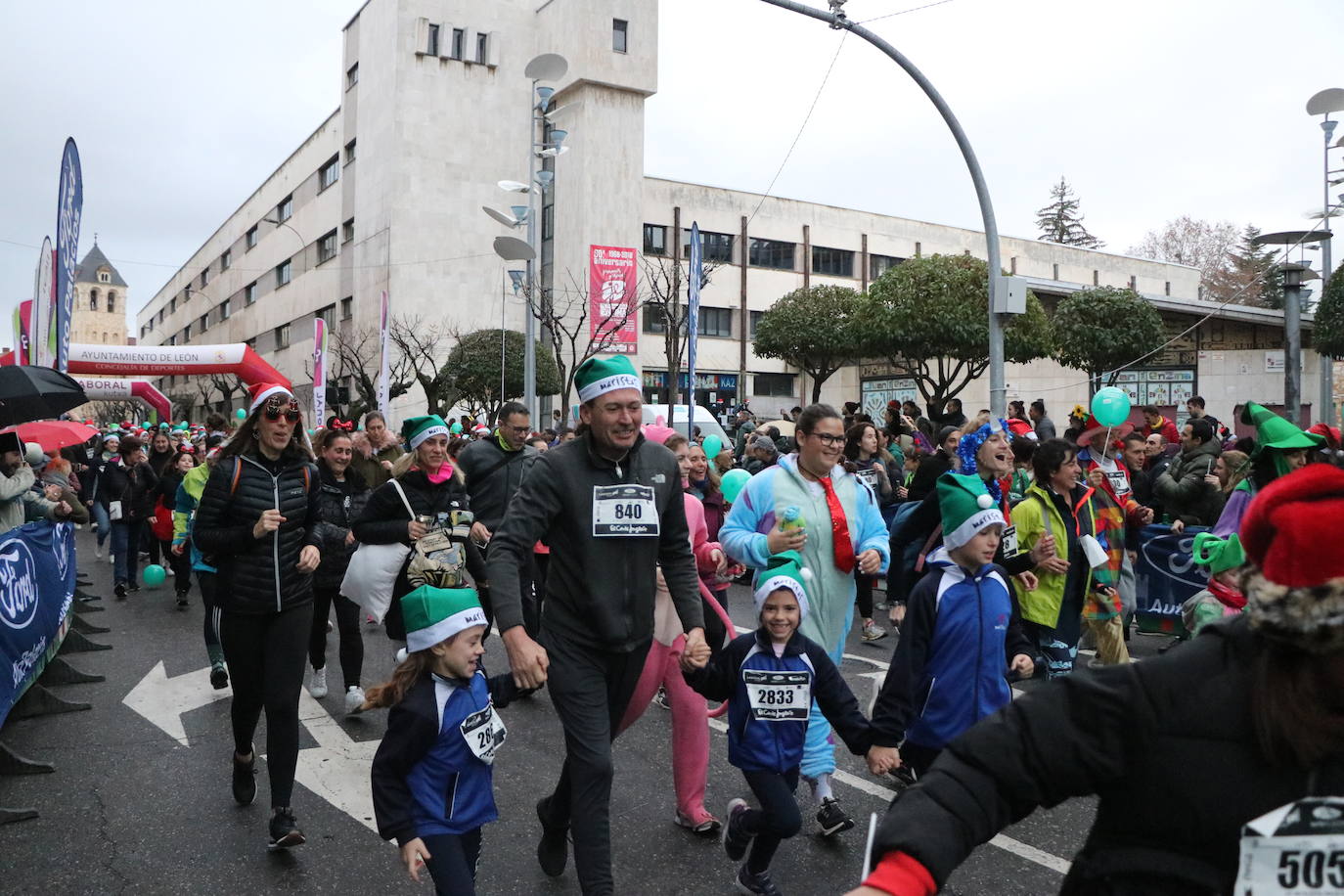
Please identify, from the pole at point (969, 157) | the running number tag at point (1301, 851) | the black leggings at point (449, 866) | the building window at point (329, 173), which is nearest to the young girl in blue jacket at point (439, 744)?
the black leggings at point (449, 866)

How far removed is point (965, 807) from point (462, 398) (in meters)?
37.1

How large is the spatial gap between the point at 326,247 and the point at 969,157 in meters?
47.7

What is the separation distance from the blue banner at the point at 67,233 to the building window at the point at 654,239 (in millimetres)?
36995

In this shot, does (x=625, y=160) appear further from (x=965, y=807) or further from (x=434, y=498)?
(x=965, y=807)

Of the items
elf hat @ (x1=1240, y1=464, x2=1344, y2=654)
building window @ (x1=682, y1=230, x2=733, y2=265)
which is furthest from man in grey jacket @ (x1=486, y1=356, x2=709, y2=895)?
building window @ (x1=682, y1=230, x2=733, y2=265)

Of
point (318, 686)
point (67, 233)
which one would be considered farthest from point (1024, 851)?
point (67, 233)

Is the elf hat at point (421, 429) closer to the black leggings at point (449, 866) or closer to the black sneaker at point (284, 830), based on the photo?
the black sneaker at point (284, 830)

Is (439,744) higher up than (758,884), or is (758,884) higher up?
(439,744)

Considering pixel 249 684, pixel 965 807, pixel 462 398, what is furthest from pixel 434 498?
pixel 462 398

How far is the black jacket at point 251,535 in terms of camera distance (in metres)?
4.58

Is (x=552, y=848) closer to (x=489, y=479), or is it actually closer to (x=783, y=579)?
(x=783, y=579)

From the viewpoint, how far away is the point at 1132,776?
1.59m

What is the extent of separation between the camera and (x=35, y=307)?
12789mm

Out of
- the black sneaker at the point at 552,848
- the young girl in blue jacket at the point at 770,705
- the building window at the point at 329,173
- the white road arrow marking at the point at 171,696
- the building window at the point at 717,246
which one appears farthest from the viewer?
the building window at the point at 329,173
